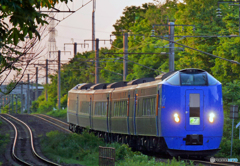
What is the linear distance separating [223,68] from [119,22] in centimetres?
5786

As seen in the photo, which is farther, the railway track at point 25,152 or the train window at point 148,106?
the railway track at point 25,152

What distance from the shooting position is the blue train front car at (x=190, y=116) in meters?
17.5

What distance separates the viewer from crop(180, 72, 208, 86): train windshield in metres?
17.9

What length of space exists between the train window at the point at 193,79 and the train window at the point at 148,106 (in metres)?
1.45

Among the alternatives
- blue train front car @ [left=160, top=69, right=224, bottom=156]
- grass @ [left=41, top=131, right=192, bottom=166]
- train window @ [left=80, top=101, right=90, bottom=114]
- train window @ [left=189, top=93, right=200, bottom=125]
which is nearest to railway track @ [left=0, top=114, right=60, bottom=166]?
grass @ [left=41, top=131, right=192, bottom=166]

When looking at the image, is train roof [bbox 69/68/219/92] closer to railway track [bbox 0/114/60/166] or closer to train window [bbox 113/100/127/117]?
train window [bbox 113/100/127/117]

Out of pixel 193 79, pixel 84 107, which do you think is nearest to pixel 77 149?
pixel 84 107

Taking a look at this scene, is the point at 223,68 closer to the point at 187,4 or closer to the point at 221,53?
the point at 221,53

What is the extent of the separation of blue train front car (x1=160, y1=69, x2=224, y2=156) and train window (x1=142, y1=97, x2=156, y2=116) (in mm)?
1066

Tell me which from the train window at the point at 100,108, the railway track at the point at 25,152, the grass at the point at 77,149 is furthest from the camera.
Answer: the train window at the point at 100,108

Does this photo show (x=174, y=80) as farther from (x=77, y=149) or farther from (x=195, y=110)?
(x=77, y=149)

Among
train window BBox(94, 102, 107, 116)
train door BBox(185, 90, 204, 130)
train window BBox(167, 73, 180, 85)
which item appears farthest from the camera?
train window BBox(94, 102, 107, 116)

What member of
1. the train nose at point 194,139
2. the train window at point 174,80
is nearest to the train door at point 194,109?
the train nose at point 194,139

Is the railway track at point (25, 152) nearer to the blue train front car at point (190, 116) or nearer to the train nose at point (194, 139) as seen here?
the blue train front car at point (190, 116)
